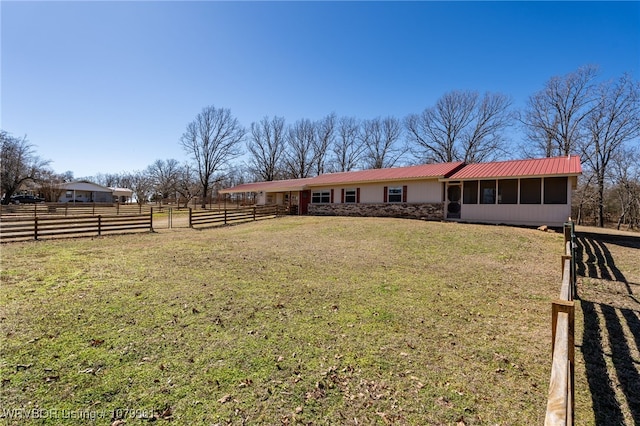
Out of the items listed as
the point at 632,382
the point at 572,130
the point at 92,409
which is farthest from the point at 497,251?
the point at 572,130

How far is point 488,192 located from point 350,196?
9994 millimetres

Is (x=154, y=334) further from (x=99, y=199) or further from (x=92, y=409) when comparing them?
(x=99, y=199)

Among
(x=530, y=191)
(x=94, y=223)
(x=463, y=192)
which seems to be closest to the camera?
(x=530, y=191)

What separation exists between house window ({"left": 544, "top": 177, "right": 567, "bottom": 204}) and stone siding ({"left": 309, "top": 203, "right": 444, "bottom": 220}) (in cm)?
526

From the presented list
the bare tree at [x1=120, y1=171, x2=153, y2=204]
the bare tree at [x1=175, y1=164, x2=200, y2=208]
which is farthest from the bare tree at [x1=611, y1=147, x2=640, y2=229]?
the bare tree at [x1=120, y1=171, x2=153, y2=204]

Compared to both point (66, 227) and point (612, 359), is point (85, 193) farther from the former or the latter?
point (612, 359)

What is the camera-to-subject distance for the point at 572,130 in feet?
95.9

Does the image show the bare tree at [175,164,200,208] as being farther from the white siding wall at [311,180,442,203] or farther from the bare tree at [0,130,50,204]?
the white siding wall at [311,180,442,203]

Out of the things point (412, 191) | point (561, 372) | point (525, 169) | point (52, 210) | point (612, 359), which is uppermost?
point (525, 169)

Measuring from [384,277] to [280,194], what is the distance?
23826mm

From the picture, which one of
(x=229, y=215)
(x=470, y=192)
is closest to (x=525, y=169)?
(x=470, y=192)

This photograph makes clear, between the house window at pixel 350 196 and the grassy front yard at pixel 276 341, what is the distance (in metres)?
15.4

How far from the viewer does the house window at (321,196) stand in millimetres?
25281

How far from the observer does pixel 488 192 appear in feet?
54.6
